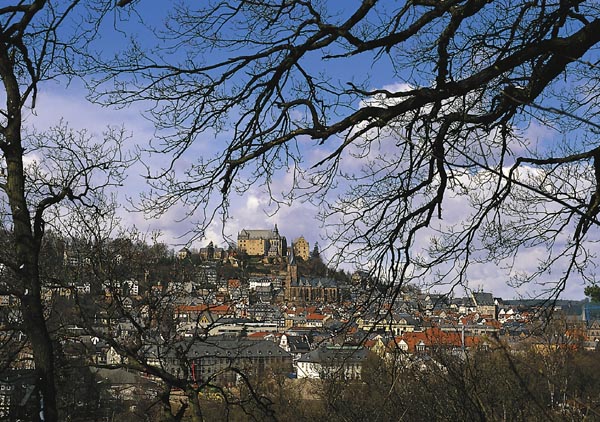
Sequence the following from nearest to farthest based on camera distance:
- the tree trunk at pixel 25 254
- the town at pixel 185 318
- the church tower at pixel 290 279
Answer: the tree trunk at pixel 25 254
the town at pixel 185 318
the church tower at pixel 290 279

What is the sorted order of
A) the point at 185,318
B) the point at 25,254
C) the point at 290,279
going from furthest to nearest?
1. the point at 290,279
2. the point at 185,318
3. the point at 25,254

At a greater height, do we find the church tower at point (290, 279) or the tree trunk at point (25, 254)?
the church tower at point (290, 279)

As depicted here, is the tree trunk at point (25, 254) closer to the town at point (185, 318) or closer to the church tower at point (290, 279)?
the town at point (185, 318)

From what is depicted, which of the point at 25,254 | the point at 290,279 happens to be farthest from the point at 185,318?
the point at 290,279

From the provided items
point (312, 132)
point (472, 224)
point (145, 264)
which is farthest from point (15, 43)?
point (145, 264)

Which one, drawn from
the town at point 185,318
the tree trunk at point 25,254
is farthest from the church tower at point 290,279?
the tree trunk at point 25,254

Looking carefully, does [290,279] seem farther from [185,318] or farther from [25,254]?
[25,254]

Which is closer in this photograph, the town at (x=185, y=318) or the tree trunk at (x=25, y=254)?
the tree trunk at (x=25, y=254)

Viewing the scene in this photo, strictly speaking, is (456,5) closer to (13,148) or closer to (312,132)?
(312,132)

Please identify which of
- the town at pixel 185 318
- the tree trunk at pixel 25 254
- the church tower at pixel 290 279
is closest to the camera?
the tree trunk at pixel 25 254

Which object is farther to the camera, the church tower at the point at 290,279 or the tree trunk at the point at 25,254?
the church tower at the point at 290,279

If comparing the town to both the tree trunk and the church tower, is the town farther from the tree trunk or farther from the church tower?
the church tower

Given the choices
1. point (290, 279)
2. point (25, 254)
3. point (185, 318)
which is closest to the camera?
point (25, 254)

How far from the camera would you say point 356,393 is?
11.8 m
